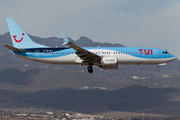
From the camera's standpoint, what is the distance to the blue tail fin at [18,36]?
73.1 meters

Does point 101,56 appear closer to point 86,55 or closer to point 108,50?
point 108,50

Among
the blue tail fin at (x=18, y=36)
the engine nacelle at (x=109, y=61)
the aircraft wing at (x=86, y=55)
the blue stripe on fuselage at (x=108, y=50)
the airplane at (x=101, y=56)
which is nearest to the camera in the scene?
the aircraft wing at (x=86, y=55)

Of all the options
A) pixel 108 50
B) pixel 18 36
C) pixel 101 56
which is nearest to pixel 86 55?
pixel 101 56

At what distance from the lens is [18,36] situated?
74625 millimetres

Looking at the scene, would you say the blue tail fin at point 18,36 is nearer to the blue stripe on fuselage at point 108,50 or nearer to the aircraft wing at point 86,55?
the blue stripe on fuselage at point 108,50

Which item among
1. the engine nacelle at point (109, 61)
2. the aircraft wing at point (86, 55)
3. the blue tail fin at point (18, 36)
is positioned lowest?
the engine nacelle at point (109, 61)

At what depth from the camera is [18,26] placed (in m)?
75.2

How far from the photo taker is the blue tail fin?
2876 inches

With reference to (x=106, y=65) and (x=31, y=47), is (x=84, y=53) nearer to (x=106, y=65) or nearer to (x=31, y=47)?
(x=106, y=65)

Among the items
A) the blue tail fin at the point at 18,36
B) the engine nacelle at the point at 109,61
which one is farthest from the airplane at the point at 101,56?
the blue tail fin at the point at 18,36

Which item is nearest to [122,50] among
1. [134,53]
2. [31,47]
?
[134,53]

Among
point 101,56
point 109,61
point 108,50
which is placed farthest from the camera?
point 108,50

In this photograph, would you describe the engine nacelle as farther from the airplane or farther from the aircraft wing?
the aircraft wing

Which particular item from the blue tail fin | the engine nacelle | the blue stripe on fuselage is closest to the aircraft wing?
the engine nacelle
